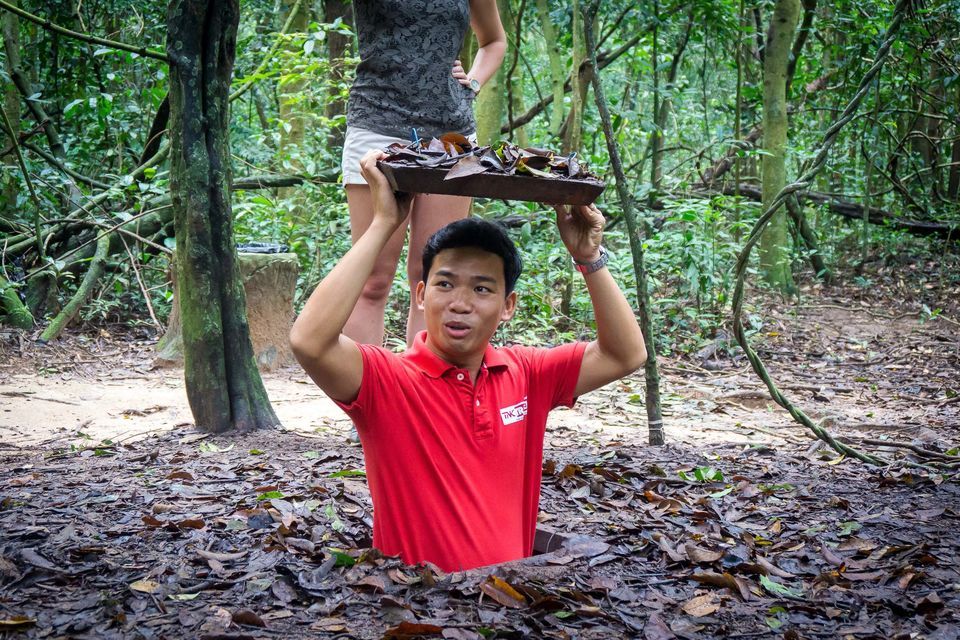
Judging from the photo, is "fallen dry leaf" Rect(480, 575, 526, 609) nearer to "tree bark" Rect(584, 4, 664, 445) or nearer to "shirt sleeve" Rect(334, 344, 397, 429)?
"shirt sleeve" Rect(334, 344, 397, 429)

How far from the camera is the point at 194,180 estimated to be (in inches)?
162

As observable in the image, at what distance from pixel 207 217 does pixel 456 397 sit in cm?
210

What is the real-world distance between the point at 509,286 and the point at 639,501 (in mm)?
1256

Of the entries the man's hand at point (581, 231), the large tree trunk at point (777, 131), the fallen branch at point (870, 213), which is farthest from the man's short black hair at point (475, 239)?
the fallen branch at point (870, 213)

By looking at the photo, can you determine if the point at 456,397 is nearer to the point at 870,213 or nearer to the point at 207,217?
the point at 207,217

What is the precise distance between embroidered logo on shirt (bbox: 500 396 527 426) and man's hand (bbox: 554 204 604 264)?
1.61 ft

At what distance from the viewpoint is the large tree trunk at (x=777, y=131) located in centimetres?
938

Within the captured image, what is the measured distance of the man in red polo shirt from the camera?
2.51m

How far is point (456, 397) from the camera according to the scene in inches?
103

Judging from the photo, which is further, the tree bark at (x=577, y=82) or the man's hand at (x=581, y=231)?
the tree bark at (x=577, y=82)

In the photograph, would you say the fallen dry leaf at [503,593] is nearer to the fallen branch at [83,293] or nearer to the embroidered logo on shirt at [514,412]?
the embroidered logo on shirt at [514,412]

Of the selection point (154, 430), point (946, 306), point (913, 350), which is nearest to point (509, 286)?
point (154, 430)

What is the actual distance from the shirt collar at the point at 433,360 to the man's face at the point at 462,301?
0.11ft

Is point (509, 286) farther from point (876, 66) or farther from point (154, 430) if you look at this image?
point (154, 430)
